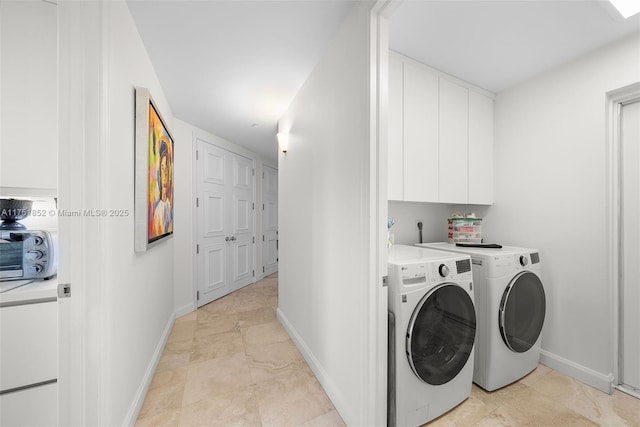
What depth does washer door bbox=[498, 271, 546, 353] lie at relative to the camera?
1.60 m

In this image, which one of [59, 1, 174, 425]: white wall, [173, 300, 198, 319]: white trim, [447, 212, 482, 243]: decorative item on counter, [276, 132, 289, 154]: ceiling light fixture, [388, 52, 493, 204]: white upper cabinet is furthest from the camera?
Answer: [173, 300, 198, 319]: white trim

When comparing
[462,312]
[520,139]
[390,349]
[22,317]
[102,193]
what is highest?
[520,139]

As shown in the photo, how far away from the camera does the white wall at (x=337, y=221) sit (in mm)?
1247

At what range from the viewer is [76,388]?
99 cm

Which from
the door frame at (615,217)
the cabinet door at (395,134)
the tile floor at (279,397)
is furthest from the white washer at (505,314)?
the cabinet door at (395,134)

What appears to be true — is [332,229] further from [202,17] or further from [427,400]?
[202,17]

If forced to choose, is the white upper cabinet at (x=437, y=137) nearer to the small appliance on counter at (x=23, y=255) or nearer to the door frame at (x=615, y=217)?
the door frame at (x=615, y=217)

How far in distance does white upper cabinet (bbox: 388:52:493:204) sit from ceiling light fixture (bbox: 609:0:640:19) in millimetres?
811

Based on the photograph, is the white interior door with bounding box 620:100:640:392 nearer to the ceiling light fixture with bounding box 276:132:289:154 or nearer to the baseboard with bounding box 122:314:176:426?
the ceiling light fixture with bounding box 276:132:289:154

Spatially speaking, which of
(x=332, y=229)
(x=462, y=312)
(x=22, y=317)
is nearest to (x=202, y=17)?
(x=332, y=229)

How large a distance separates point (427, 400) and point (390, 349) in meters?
0.38

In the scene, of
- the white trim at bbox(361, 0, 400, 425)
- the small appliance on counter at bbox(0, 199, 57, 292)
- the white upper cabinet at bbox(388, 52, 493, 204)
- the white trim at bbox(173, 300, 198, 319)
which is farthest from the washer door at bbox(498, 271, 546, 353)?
the white trim at bbox(173, 300, 198, 319)

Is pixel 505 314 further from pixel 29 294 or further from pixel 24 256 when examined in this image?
pixel 24 256

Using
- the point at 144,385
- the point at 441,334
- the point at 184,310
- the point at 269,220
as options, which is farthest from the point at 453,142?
the point at 269,220
